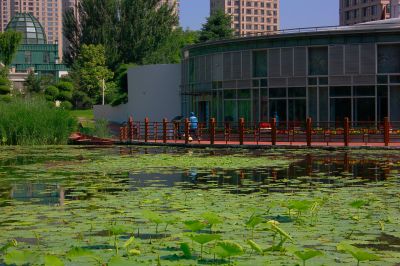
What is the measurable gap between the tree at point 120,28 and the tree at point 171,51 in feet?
3.34

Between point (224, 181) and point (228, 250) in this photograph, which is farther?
point (224, 181)

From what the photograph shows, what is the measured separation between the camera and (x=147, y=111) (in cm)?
5528

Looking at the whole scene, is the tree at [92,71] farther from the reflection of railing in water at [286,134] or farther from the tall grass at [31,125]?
the tall grass at [31,125]

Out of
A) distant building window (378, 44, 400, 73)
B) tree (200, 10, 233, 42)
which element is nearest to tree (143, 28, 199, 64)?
tree (200, 10, 233, 42)

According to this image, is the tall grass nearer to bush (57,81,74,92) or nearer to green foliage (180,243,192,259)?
green foliage (180,243,192,259)

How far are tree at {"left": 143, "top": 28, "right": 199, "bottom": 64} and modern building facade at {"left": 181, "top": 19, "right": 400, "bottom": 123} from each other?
37642 millimetres

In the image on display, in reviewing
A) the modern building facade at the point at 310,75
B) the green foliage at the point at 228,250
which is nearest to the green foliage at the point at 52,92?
the modern building facade at the point at 310,75

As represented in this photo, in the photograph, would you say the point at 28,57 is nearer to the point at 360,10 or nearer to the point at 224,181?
the point at 360,10

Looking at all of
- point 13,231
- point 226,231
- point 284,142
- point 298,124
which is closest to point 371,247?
point 226,231

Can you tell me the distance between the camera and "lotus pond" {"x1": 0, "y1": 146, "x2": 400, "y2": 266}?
7434 millimetres

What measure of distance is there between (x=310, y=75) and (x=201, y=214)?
32.5 metres

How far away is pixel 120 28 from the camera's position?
8400 cm

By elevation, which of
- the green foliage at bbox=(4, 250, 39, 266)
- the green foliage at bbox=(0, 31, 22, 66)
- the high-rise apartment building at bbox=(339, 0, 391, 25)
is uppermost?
the high-rise apartment building at bbox=(339, 0, 391, 25)

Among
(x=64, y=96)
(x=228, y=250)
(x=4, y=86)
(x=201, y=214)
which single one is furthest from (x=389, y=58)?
(x=4, y=86)
